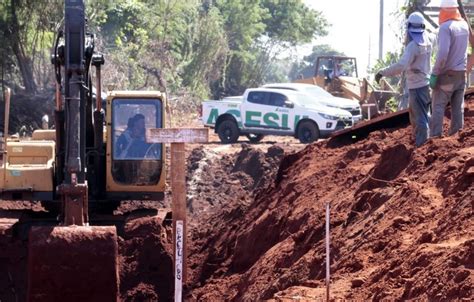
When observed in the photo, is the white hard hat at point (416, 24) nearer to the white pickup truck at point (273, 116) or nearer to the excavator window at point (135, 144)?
the excavator window at point (135, 144)

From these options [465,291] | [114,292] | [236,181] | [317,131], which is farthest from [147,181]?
[317,131]

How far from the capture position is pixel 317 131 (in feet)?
116

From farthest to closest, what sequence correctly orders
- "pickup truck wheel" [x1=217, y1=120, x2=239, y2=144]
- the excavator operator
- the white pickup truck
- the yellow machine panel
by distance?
"pickup truck wheel" [x1=217, y1=120, x2=239, y2=144] < the white pickup truck < the yellow machine panel < the excavator operator

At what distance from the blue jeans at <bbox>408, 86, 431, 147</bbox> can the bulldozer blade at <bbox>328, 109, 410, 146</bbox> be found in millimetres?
2797

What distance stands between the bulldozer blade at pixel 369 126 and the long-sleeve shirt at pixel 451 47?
126 inches

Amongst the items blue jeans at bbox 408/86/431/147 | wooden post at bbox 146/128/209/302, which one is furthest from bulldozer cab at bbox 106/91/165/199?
blue jeans at bbox 408/86/431/147

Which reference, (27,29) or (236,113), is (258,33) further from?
(236,113)

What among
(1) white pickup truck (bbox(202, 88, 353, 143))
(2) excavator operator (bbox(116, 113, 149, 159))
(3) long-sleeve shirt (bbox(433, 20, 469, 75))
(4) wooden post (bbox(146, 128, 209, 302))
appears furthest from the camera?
(1) white pickup truck (bbox(202, 88, 353, 143))

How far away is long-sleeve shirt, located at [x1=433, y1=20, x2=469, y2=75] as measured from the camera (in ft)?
46.9

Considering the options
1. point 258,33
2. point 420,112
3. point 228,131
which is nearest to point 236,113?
point 228,131

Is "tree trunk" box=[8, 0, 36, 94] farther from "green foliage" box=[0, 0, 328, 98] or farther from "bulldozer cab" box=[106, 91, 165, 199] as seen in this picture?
"bulldozer cab" box=[106, 91, 165, 199]

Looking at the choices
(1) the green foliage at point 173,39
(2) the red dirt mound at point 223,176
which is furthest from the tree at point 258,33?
(2) the red dirt mound at point 223,176

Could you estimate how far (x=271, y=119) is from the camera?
36094 millimetres

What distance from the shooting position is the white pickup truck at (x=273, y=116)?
3538 cm
